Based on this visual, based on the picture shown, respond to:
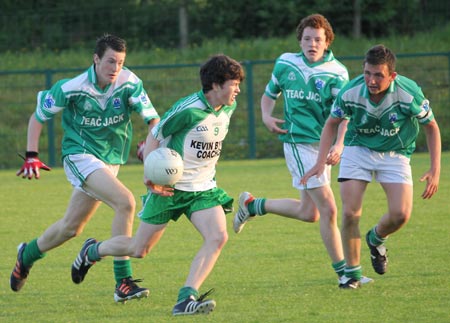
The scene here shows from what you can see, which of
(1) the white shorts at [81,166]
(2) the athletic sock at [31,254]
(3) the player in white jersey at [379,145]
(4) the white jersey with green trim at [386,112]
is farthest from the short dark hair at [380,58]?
(2) the athletic sock at [31,254]

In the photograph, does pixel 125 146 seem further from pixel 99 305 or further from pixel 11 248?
pixel 11 248

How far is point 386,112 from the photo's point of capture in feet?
21.6

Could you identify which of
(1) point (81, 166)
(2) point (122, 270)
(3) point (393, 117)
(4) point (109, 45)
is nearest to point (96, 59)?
(4) point (109, 45)

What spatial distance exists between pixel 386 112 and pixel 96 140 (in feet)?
6.43

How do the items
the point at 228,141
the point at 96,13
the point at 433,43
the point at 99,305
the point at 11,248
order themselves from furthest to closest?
the point at 96,13, the point at 433,43, the point at 228,141, the point at 11,248, the point at 99,305

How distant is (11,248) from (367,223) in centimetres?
340

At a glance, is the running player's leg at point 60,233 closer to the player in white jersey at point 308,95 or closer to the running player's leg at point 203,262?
the running player's leg at point 203,262

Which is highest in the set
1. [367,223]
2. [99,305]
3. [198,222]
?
[198,222]

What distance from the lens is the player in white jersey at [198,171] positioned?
607 cm

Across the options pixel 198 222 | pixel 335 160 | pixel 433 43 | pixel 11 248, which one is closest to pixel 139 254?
pixel 198 222

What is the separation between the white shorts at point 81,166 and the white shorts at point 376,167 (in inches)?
64.9

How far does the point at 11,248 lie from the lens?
8.87 meters

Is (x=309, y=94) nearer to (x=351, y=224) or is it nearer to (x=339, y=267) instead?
(x=351, y=224)

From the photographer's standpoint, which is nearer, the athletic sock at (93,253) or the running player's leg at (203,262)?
the running player's leg at (203,262)
